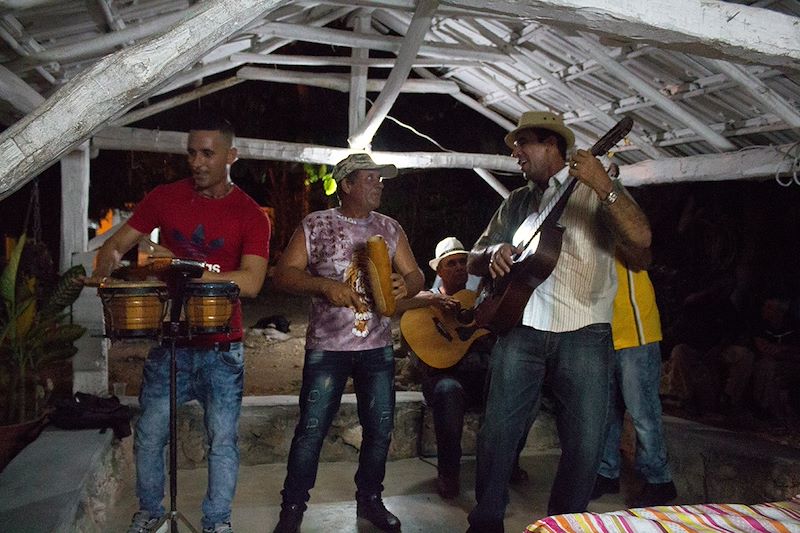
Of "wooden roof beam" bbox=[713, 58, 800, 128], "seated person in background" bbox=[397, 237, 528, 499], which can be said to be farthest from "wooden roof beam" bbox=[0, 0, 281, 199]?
"wooden roof beam" bbox=[713, 58, 800, 128]

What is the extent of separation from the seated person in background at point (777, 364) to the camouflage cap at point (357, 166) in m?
4.57

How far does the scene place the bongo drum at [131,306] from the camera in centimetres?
299

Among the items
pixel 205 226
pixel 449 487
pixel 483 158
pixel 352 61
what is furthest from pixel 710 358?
pixel 205 226

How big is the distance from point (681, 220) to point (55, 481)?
29.5ft

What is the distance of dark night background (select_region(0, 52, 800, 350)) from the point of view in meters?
9.17

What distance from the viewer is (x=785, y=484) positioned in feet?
14.5

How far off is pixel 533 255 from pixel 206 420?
1.84 m

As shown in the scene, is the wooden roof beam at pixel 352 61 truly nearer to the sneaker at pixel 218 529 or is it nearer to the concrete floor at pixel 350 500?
the concrete floor at pixel 350 500

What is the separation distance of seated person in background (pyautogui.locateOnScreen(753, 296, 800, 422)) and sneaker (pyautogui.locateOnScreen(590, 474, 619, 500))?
98.3 inches

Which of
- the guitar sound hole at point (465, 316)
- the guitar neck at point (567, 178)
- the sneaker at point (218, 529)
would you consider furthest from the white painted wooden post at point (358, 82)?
the sneaker at point (218, 529)

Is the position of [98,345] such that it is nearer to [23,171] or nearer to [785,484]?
[23,171]

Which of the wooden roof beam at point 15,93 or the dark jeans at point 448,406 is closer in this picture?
the wooden roof beam at point 15,93

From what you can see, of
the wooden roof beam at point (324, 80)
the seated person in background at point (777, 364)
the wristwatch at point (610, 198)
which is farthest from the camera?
the wooden roof beam at point (324, 80)

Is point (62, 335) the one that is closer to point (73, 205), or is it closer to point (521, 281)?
point (73, 205)
